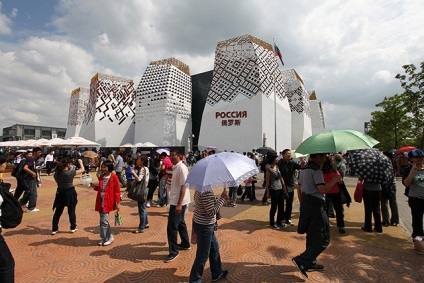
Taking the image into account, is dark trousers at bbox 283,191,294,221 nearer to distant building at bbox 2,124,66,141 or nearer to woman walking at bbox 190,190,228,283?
woman walking at bbox 190,190,228,283

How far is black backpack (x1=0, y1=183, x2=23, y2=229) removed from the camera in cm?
226

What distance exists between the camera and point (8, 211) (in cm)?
229

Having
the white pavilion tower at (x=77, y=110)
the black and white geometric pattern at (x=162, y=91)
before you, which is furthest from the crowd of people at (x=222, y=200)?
the white pavilion tower at (x=77, y=110)

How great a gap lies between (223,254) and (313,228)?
5.20 ft

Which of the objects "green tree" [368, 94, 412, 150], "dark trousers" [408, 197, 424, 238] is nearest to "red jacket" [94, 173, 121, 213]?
"dark trousers" [408, 197, 424, 238]

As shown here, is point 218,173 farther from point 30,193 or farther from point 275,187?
point 30,193

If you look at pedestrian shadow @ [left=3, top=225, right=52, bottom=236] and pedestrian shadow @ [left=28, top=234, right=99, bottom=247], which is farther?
pedestrian shadow @ [left=3, top=225, right=52, bottom=236]

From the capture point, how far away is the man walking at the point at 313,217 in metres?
3.00

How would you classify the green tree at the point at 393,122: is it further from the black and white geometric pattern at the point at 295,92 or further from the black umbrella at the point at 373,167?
the black umbrella at the point at 373,167

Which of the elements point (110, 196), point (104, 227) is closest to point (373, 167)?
point (110, 196)

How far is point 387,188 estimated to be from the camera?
497 centimetres

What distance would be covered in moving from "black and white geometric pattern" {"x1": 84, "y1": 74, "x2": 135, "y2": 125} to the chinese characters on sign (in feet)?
55.2

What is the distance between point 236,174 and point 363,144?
7.48ft

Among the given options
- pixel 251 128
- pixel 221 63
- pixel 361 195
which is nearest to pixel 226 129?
pixel 251 128
